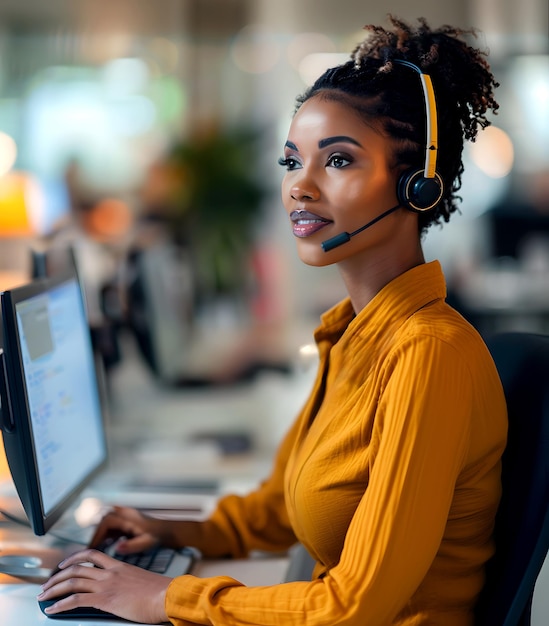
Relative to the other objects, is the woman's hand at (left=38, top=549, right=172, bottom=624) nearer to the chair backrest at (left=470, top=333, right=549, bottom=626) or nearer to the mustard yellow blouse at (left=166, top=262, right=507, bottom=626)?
the mustard yellow blouse at (left=166, top=262, right=507, bottom=626)

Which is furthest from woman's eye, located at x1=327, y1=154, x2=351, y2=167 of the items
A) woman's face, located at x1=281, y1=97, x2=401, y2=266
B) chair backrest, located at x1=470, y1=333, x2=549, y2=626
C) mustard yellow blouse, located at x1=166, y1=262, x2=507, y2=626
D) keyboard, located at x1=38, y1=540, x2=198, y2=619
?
keyboard, located at x1=38, y1=540, x2=198, y2=619

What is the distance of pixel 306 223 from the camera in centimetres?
104

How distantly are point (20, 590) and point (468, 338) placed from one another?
70 centimetres

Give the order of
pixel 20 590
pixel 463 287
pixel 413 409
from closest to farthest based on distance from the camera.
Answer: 1. pixel 413 409
2. pixel 20 590
3. pixel 463 287

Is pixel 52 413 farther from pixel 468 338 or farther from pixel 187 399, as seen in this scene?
pixel 187 399

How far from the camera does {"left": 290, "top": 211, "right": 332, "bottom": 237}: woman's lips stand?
3.37 ft

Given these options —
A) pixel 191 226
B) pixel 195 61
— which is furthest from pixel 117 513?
pixel 195 61

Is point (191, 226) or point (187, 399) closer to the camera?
point (187, 399)

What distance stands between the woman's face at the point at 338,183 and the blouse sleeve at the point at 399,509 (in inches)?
7.0

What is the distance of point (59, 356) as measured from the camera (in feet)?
4.21

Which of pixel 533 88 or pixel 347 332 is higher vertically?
pixel 533 88

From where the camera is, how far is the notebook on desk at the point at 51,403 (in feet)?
3.63

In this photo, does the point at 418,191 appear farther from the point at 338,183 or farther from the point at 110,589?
the point at 110,589

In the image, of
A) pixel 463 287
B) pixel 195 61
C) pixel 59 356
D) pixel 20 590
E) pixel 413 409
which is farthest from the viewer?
pixel 195 61
